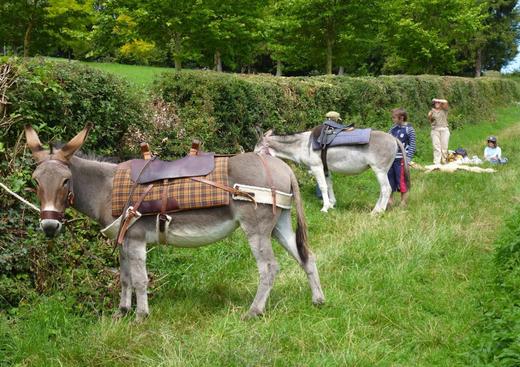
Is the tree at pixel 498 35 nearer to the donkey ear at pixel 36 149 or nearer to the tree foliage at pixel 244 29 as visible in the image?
the tree foliage at pixel 244 29

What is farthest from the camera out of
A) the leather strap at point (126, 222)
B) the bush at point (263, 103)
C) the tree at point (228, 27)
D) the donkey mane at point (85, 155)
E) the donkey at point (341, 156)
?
the tree at point (228, 27)

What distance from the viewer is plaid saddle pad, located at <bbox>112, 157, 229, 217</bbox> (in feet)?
17.6

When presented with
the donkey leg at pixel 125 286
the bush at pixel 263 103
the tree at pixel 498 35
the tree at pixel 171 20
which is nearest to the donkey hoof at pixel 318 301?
the donkey leg at pixel 125 286

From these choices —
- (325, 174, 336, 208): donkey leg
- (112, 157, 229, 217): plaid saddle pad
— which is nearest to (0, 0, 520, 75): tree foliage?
(112, 157, 229, 217): plaid saddle pad

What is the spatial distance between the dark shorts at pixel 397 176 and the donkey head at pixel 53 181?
7.02m

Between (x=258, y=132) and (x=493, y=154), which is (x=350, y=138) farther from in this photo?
(x=493, y=154)

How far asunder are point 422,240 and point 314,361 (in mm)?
3587

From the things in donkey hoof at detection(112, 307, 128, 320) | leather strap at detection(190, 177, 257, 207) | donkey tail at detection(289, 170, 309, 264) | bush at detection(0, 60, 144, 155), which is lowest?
donkey hoof at detection(112, 307, 128, 320)

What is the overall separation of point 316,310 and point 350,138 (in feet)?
17.7

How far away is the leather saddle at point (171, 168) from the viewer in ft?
17.9

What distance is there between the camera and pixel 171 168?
554 centimetres

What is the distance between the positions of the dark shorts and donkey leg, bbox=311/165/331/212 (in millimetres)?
1368

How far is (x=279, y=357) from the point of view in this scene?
4512 millimetres

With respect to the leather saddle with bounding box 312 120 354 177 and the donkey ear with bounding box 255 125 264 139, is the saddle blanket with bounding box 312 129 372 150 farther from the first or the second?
the donkey ear with bounding box 255 125 264 139
